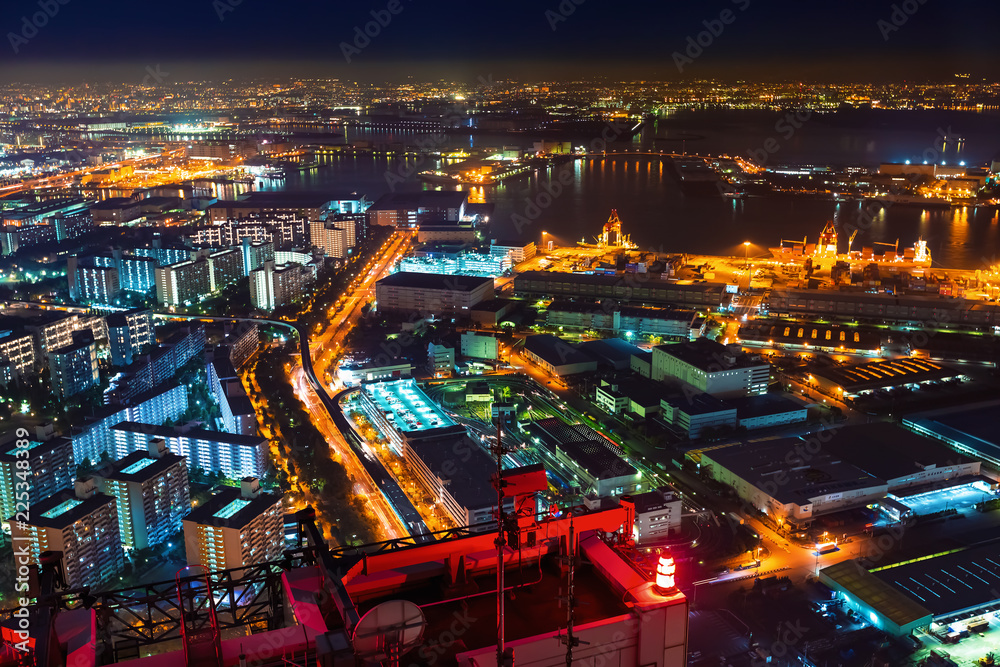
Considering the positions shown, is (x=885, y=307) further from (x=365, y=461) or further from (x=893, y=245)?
(x=365, y=461)

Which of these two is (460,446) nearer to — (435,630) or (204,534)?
(204,534)

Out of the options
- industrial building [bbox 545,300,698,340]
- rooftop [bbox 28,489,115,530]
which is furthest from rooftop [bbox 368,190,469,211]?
rooftop [bbox 28,489,115,530]

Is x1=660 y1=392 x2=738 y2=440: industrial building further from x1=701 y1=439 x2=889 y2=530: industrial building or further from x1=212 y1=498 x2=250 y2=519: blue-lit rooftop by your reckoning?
x1=212 y1=498 x2=250 y2=519: blue-lit rooftop

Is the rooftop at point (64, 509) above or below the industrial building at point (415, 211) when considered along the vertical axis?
below

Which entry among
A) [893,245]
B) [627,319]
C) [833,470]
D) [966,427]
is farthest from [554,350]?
[893,245]

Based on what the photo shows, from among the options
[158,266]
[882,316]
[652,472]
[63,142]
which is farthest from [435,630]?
[63,142]

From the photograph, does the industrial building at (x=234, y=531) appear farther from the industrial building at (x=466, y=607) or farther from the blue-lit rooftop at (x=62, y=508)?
the industrial building at (x=466, y=607)

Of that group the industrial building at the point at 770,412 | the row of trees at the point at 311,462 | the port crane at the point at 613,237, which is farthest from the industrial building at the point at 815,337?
the row of trees at the point at 311,462
